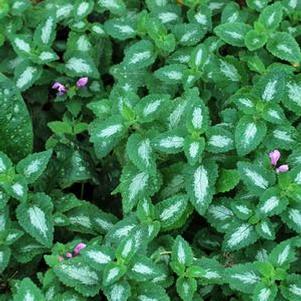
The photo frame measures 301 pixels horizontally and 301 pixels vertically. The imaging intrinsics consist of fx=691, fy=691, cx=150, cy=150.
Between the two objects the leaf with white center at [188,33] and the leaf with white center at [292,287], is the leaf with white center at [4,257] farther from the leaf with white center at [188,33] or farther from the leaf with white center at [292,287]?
the leaf with white center at [188,33]

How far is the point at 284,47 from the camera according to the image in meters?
3.93

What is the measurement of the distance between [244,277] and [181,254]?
0.32 meters

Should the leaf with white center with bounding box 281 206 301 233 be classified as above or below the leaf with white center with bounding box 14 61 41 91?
below

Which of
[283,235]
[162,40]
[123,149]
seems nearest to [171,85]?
[162,40]

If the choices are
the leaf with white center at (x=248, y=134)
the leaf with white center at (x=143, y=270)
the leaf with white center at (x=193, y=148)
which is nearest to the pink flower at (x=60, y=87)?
the leaf with white center at (x=193, y=148)

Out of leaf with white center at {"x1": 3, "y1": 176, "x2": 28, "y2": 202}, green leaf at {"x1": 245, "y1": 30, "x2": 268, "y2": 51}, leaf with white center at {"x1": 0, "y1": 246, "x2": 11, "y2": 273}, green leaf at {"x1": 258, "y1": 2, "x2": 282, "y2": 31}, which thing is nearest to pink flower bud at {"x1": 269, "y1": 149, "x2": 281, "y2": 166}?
green leaf at {"x1": 245, "y1": 30, "x2": 268, "y2": 51}

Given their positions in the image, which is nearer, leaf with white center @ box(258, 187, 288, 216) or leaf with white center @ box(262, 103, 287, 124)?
leaf with white center @ box(258, 187, 288, 216)

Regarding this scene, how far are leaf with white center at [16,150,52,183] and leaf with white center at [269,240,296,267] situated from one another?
1237 mm

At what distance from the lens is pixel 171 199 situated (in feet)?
11.6

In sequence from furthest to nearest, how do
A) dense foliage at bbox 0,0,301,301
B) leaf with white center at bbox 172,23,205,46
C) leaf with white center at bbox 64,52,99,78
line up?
leaf with white center at bbox 64,52,99,78, leaf with white center at bbox 172,23,205,46, dense foliage at bbox 0,0,301,301

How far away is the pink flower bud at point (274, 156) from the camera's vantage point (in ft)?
11.5

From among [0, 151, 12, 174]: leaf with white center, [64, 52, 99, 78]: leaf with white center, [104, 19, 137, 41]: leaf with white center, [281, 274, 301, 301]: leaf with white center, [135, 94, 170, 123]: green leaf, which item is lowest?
[281, 274, 301, 301]: leaf with white center

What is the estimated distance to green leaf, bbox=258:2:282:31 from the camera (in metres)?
3.93

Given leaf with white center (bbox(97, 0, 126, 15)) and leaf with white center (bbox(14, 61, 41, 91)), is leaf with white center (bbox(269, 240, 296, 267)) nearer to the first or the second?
leaf with white center (bbox(14, 61, 41, 91))
